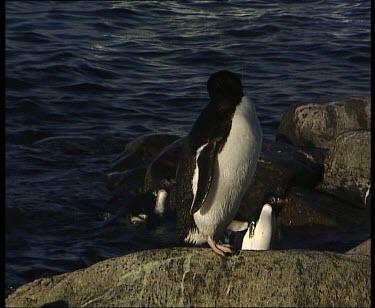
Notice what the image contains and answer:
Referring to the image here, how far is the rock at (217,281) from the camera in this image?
6459 mm

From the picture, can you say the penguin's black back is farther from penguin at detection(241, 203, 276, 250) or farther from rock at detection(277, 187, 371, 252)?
rock at detection(277, 187, 371, 252)

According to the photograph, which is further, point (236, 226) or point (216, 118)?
point (236, 226)

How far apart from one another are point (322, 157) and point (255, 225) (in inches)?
141

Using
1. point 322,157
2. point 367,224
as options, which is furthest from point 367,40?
point 367,224

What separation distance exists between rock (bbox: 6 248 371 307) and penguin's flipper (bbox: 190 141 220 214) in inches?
25.6

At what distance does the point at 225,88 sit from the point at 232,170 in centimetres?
56

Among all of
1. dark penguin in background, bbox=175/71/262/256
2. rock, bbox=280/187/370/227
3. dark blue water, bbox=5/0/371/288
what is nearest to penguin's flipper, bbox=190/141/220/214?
dark penguin in background, bbox=175/71/262/256

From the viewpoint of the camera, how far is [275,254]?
6742 millimetres

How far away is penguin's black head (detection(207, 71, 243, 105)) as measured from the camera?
24.6 ft

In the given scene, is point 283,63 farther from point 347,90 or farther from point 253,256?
point 253,256

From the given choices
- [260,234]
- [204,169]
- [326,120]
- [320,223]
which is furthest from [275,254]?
[326,120]

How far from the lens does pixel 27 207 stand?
12.1 metres

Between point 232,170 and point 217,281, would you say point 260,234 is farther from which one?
point 217,281

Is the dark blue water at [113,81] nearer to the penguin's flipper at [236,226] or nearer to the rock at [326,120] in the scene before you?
the rock at [326,120]
